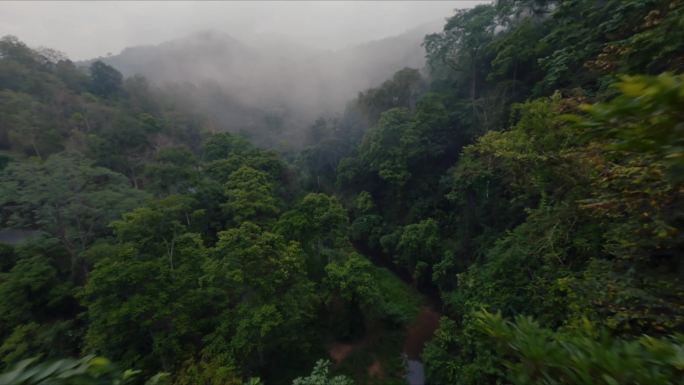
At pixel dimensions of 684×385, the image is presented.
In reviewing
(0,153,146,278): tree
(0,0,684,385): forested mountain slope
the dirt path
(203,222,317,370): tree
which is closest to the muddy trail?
the dirt path

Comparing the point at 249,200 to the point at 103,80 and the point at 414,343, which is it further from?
the point at 103,80

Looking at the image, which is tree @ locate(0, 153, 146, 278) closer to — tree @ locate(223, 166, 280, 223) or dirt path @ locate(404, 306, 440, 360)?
tree @ locate(223, 166, 280, 223)

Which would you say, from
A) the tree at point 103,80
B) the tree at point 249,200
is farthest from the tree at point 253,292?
the tree at point 103,80

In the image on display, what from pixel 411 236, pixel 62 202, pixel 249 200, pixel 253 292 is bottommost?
pixel 411 236

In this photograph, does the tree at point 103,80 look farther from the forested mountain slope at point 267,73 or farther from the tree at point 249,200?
the tree at point 249,200

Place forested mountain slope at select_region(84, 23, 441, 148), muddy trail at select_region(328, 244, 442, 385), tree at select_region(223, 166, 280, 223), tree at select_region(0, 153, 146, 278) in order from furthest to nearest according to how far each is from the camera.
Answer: forested mountain slope at select_region(84, 23, 441, 148), tree at select_region(223, 166, 280, 223), muddy trail at select_region(328, 244, 442, 385), tree at select_region(0, 153, 146, 278)

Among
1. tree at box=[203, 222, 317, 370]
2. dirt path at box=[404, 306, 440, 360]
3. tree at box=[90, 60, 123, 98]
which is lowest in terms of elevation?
dirt path at box=[404, 306, 440, 360]

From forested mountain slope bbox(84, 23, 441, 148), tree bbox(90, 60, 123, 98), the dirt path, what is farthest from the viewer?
→ forested mountain slope bbox(84, 23, 441, 148)

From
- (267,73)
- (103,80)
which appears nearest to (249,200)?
(103,80)

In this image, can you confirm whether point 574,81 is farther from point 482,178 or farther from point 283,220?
point 283,220

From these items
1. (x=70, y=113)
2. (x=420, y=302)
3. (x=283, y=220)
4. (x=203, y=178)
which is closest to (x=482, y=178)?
(x=420, y=302)
